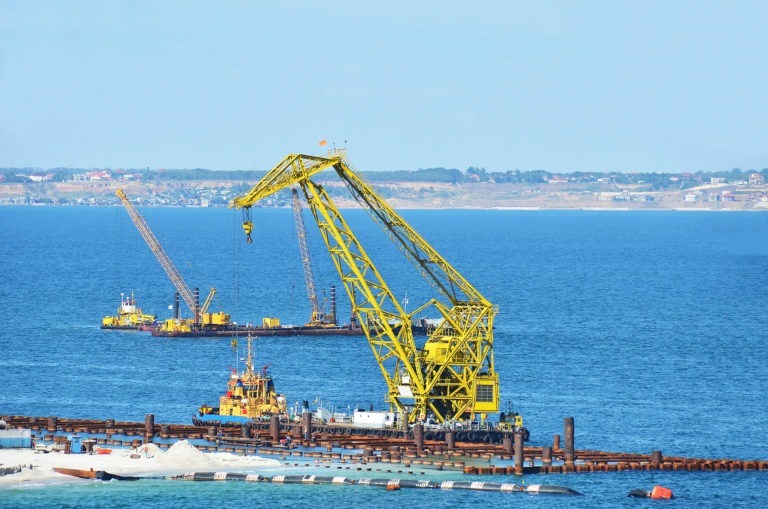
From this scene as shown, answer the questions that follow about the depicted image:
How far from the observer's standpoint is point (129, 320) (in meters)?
180

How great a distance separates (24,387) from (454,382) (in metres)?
37.5

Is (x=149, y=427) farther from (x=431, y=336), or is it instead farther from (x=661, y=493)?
(x=661, y=493)

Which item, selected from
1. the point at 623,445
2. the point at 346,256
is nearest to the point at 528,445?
the point at 623,445

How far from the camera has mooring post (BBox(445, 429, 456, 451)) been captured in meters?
105

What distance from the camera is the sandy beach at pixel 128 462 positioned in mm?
93750

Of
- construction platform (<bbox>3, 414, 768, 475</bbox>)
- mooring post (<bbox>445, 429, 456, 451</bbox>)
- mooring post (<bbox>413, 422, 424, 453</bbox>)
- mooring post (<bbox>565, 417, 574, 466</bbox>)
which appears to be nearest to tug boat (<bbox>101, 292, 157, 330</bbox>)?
construction platform (<bbox>3, 414, 768, 475</bbox>)

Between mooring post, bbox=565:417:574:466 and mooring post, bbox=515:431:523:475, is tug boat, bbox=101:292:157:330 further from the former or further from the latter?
mooring post, bbox=515:431:523:475

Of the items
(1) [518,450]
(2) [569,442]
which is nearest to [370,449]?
(1) [518,450]

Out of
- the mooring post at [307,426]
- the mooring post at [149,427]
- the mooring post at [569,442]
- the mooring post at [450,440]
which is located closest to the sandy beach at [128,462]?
the mooring post at [149,427]

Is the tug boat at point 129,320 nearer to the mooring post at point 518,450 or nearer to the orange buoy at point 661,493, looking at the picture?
the mooring post at point 518,450

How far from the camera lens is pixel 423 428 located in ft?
347

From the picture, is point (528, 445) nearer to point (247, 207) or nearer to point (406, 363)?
point (406, 363)

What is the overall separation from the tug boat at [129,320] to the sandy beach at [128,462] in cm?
7788

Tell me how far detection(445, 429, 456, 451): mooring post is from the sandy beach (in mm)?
10990
